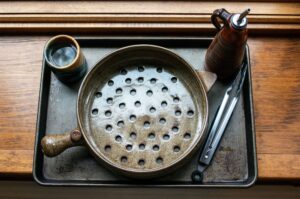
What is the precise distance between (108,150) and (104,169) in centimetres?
4

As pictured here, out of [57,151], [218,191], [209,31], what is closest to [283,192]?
[218,191]

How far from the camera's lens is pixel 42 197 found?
3.86ft

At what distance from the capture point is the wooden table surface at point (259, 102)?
944 mm

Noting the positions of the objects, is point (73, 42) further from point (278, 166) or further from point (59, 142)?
point (278, 166)

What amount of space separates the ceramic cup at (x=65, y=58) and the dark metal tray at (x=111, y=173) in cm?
3

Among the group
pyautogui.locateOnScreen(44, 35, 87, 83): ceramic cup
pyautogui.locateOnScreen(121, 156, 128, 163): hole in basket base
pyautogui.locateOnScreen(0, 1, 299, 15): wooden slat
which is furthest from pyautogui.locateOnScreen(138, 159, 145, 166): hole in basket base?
pyautogui.locateOnScreen(0, 1, 299, 15): wooden slat

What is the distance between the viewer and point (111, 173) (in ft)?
2.97

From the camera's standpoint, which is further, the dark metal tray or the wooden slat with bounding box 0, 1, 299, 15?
→ the wooden slat with bounding box 0, 1, 299, 15

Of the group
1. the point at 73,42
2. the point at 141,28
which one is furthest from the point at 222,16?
the point at 73,42

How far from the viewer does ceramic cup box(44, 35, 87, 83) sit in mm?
929

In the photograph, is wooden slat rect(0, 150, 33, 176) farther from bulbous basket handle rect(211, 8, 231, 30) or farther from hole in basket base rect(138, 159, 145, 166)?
bulbous basket handle rect(211, 8, 231, 30)

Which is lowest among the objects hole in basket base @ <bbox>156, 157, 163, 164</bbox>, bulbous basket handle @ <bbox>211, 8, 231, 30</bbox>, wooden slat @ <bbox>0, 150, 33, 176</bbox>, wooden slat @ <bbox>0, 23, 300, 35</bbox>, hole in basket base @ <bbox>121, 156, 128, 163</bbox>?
wooden slat @ <bbox>0, 150, 33, 176</bbox>

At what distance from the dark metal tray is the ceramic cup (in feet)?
0.10

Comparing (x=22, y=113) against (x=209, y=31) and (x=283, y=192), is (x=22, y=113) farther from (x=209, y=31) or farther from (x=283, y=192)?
(x=283, y=192)
